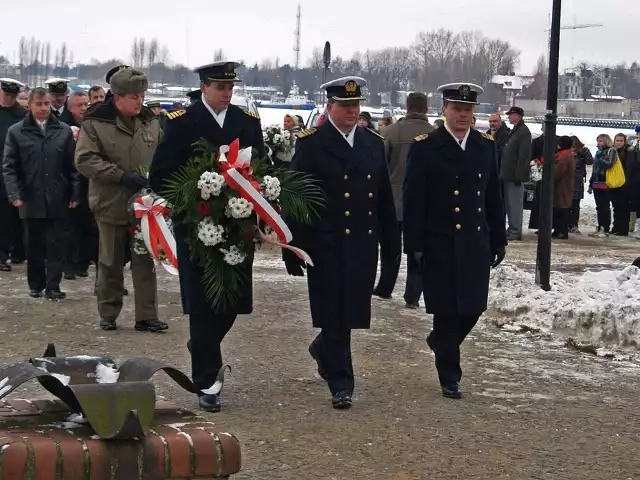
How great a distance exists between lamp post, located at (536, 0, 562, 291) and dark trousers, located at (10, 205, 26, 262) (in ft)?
18.5

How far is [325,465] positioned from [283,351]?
3148 mm

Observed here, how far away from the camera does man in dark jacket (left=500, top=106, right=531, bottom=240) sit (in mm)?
19203

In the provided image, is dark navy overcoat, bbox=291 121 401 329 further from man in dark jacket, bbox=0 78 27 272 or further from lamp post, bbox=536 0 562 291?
man in dark jacket, bbox=0 78 27 272

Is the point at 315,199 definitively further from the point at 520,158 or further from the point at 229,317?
the point at 520,158

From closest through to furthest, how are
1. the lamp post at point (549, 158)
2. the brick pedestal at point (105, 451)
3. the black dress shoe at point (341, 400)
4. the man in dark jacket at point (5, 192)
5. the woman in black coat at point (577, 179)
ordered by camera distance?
the brick pedestal at point (105, 451) → the black dress shoe at point (341, 400) → the lamp post at point (549, 158) → the man in dark jacket at point (5, 192) → the woman in black coat at point (577, 179)

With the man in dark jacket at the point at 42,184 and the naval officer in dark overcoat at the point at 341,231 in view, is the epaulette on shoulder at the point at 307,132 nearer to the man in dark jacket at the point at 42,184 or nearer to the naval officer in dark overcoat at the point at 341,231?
the naval officer in dark overcoat at the point at 341,231

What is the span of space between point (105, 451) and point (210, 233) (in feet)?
9.72

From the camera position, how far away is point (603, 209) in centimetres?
2164

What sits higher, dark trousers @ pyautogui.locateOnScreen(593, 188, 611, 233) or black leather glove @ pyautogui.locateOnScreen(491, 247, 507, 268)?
black leather glove @ pyautogui.locateOnScreen(491, 247, 507, 268)

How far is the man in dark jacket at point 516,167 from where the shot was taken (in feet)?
63.0

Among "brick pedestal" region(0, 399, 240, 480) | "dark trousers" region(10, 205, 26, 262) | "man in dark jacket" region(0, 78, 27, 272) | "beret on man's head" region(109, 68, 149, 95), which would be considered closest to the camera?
"brick pedestal" region(0, 399, 240, 480)

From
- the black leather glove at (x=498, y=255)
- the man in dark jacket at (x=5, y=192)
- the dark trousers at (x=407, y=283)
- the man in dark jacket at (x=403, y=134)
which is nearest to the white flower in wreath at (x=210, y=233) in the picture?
the black leather glove at (x=498, y=255)

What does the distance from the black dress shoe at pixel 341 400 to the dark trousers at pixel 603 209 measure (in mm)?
14271

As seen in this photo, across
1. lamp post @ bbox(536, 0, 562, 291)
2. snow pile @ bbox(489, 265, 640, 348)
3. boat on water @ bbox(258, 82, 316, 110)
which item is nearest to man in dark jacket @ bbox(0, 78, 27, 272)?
snow pile @ bbox(489, 265, 640, 348)
